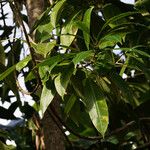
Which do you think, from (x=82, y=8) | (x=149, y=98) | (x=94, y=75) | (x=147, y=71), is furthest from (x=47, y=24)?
(x=149, y=98)

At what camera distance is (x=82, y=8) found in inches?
46.2

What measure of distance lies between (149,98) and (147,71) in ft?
2.41

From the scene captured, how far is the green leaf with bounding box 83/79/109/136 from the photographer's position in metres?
0.88

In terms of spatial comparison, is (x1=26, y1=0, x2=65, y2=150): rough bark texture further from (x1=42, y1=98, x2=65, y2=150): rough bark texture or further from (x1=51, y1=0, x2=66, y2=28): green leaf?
(x1=51, y1=0, x2=66, y2=28): green leaf

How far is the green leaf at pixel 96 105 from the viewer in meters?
0.88

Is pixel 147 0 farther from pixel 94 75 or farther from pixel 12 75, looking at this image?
pixel 12 75

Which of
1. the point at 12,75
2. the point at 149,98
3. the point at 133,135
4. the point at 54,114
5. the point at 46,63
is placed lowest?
the point at 133,135

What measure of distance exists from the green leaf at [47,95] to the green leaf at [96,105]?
81mm

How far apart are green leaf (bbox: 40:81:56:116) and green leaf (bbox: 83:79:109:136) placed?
8 centimetres

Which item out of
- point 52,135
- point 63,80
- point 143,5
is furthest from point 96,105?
point 143,5

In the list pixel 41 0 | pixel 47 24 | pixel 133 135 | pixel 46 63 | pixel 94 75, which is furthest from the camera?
pixel 133 135

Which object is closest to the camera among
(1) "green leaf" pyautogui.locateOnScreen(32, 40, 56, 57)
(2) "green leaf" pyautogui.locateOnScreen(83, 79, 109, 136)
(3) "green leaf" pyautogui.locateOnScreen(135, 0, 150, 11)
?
(2) "green leaf" pyautogui.locateOnScreen(83, 79, 109, 136)

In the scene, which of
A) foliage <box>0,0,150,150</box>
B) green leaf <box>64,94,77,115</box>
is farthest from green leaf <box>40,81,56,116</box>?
green leaf <box>64,94,77,115</box>

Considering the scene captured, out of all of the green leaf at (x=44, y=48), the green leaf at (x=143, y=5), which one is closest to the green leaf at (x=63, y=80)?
the green leaf at (x=44, y=48)
